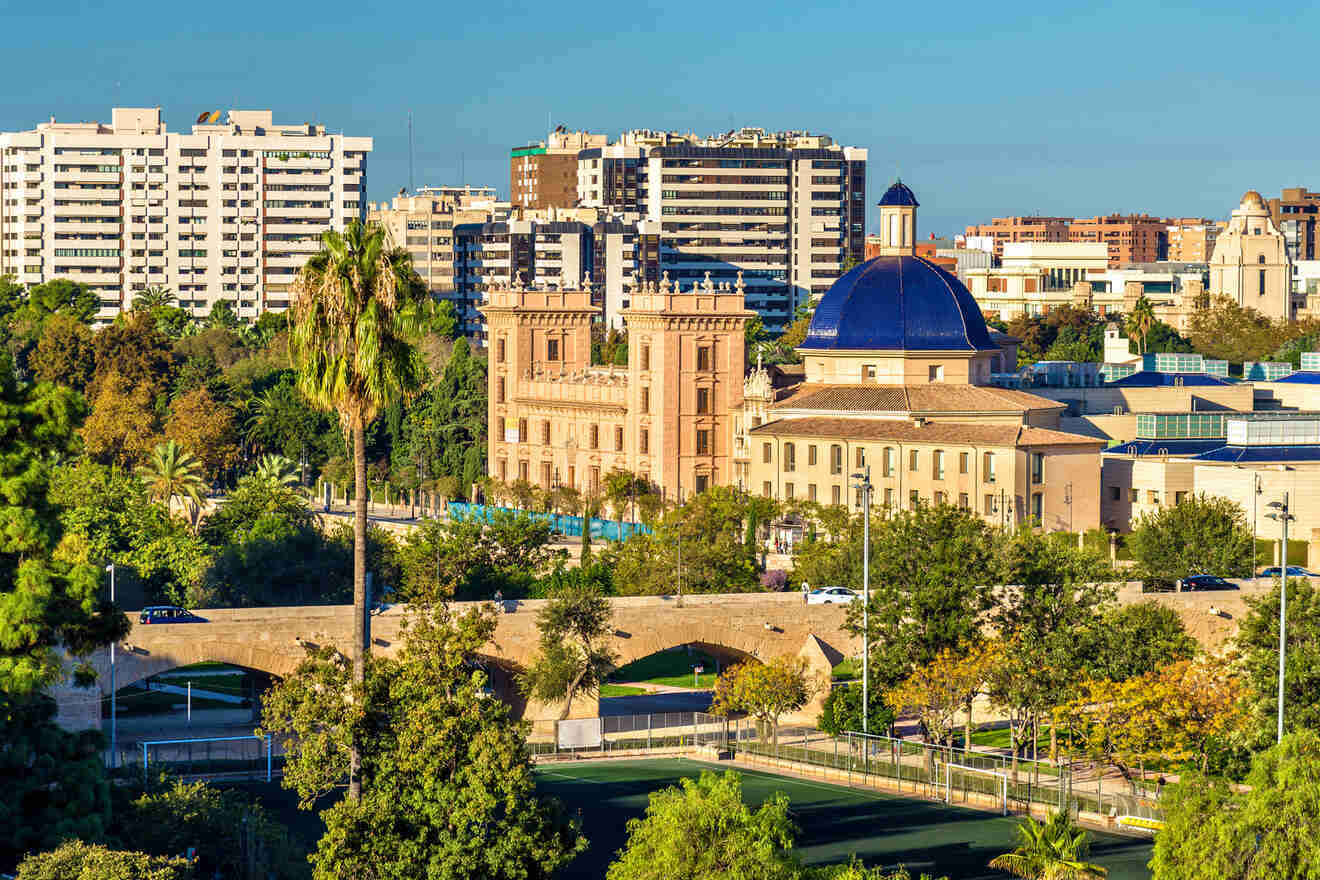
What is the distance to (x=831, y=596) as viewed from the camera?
7906 centimetres

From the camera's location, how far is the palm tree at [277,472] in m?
103

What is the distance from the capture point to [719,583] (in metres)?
85.4

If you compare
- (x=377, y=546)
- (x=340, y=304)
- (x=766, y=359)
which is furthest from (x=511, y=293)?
(x=340, y=304)

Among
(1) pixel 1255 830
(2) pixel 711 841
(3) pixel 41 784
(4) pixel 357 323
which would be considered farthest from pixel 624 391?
(2) pixel 711 841

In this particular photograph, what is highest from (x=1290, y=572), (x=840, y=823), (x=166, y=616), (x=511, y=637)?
(x=1290, y=572)

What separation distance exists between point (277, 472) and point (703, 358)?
19.7 metres

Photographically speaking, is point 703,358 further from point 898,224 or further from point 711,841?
point 711,841

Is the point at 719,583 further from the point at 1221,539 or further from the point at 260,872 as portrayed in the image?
the point at 260,872

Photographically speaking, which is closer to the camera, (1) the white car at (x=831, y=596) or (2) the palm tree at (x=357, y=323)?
(2) the palm tree at (x=357, y=323)

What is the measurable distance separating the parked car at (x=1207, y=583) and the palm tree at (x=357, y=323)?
3755 cm

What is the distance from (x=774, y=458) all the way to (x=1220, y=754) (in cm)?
4849

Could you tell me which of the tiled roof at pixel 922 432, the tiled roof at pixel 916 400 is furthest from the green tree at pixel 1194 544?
the tiled roof at pixel 916 400

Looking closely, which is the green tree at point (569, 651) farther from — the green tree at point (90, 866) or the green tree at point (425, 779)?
the green tree at point (90, 866)

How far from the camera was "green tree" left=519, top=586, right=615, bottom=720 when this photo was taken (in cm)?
7006
